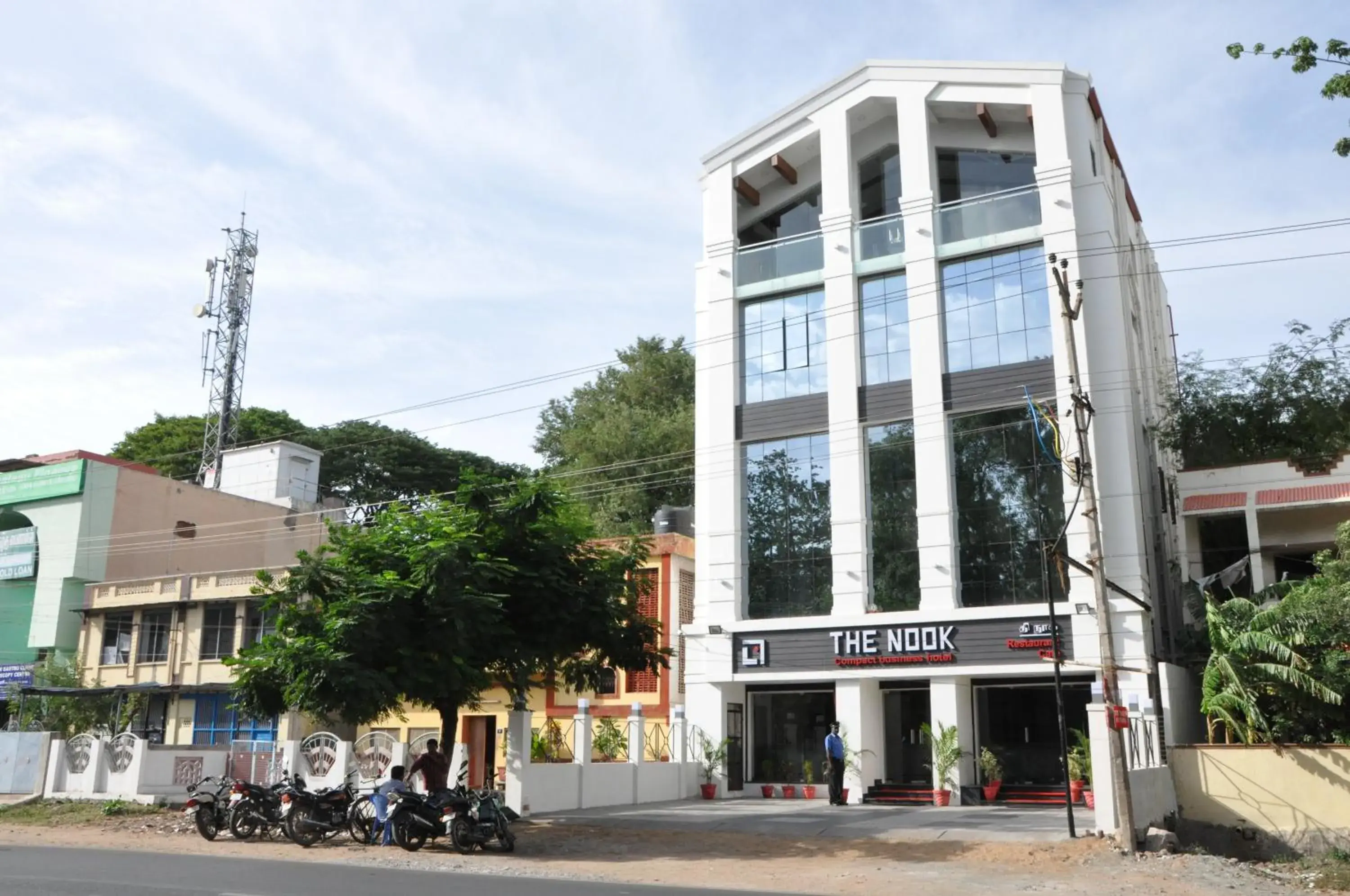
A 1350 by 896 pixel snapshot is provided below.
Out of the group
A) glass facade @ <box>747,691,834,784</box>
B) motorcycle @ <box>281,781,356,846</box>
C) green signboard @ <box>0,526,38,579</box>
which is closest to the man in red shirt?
motorcycle @ <box>281,781,356,846</box>

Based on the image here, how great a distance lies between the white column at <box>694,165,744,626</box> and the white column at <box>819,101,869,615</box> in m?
2.44

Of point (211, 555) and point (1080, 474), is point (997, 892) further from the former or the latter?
point (211, 555)

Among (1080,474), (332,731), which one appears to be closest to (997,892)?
(1080,474)

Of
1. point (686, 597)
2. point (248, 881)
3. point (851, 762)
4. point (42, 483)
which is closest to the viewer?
point (248, 881)

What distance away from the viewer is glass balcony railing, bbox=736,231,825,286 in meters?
28.0

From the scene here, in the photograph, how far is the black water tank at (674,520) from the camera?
32.7 m

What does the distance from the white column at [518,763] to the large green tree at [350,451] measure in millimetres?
34539

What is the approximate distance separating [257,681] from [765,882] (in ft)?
29.6

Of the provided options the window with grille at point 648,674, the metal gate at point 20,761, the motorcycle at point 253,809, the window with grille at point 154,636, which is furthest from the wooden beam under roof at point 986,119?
the window with grille at point 154,636

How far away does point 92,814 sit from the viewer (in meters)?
22.3

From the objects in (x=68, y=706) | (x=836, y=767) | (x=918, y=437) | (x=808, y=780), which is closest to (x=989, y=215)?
(x=918, y=437)

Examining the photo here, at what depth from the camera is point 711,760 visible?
85.6ft

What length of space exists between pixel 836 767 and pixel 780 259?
12.3 m

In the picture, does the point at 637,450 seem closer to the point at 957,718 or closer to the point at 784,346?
the point at 784,346
